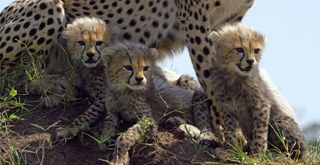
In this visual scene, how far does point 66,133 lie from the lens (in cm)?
510

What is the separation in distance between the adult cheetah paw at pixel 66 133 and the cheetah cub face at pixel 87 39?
1.82 feet

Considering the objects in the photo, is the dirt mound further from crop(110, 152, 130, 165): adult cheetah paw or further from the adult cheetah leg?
the adult cheetah leg

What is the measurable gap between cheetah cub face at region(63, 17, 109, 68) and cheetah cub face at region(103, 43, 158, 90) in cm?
24

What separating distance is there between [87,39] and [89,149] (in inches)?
33.7

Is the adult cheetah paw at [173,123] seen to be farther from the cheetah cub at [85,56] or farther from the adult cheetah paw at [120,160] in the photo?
the adult cheetah paw at [120,160]

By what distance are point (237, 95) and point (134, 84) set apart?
606 millimetres

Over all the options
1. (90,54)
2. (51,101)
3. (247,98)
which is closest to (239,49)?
(247,98)

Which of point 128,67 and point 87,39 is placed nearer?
point 128,67

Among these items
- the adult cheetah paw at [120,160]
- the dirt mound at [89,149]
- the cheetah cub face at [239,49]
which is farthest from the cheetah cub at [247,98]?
the adult cheetah paw at [120,160]

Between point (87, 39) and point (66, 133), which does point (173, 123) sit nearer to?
point (66, 133)

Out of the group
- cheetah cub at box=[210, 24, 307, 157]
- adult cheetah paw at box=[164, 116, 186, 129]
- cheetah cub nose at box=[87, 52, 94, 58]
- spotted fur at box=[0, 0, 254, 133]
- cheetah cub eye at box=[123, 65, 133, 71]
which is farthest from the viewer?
spotted fur at box=[0, 0, 254, 133]

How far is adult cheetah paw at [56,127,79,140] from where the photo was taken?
509 centimetres

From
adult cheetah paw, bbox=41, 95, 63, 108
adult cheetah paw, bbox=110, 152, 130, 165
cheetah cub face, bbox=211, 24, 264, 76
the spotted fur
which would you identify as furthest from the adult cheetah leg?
adult cheetah paw, bbox=110, 152, 130, 165

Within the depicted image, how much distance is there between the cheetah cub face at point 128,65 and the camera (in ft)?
16.4
